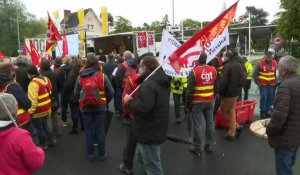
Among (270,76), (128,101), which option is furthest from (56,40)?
(128,101)

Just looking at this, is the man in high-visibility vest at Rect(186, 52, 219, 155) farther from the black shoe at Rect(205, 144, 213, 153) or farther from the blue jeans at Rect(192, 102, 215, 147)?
the black shoe at Rect(205, 144, 213, 153)

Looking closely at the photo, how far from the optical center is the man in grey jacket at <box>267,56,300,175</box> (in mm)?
3982

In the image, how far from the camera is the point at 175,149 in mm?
6938

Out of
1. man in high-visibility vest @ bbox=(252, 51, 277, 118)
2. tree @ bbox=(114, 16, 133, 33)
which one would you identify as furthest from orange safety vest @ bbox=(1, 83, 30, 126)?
tree @ bbox=(114, 16, 133, 33)

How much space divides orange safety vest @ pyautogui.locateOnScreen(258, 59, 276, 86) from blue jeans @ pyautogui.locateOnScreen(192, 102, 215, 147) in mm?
3194

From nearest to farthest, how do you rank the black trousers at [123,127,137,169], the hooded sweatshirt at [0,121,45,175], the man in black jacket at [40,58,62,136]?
the hooded sweatshirt at [0,121,45,175] → the black trousers at [123,127,137,169] → the man in black jacket at [40,58,62,136]

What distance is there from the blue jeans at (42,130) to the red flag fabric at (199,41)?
10.1ft

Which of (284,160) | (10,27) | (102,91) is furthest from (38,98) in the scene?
(10,27)

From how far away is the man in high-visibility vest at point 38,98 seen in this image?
6.38 m

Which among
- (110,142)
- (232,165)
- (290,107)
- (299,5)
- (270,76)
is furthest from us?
(299,5)

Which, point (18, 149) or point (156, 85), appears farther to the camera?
point (156, 85)

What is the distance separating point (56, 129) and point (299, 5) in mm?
30891

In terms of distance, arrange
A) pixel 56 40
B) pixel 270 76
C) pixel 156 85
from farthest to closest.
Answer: pixel 56 40, pixel 270 76, pixel 156 85

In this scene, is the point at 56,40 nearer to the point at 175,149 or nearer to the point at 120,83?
the point at 120,83
